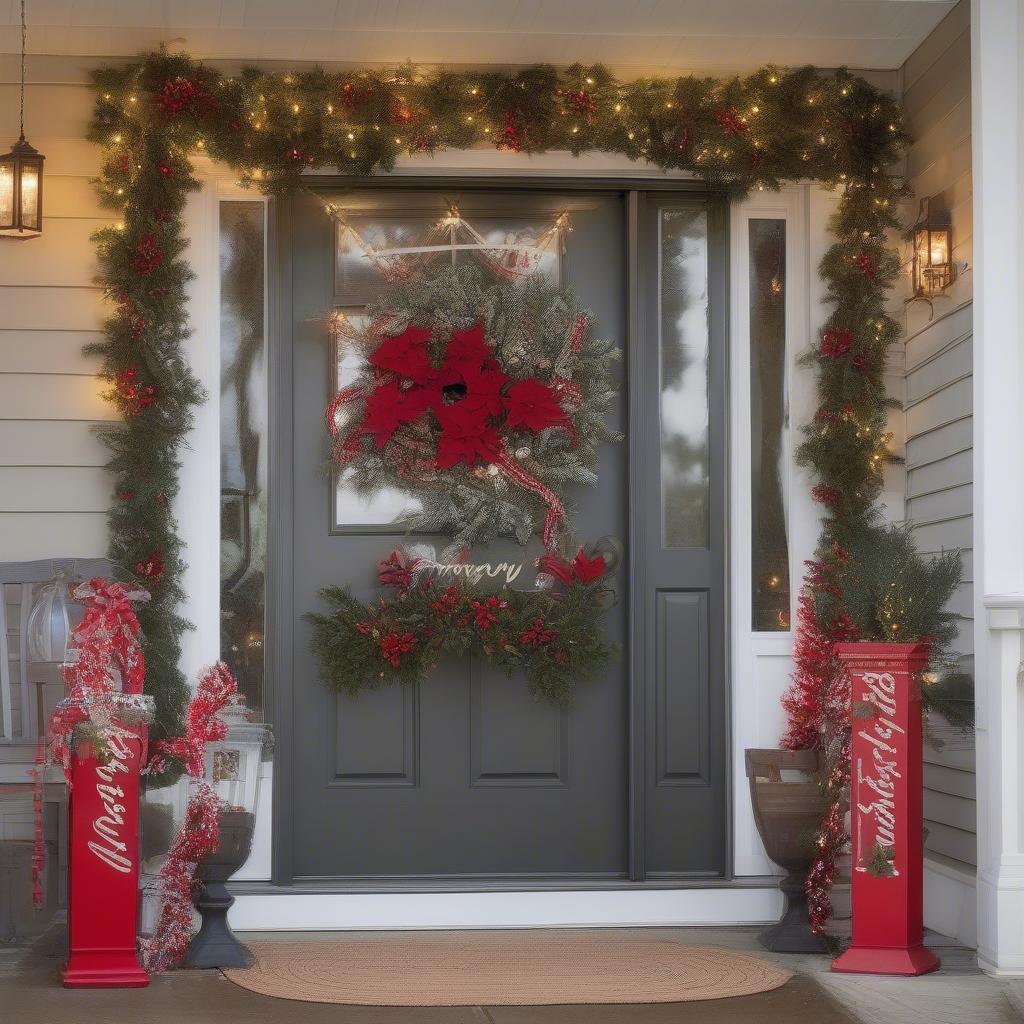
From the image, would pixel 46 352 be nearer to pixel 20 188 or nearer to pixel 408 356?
pixel 20 188

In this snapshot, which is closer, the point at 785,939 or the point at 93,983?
the point at 93,983

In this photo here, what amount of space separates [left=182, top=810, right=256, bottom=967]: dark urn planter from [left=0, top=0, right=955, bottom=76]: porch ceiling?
87.7 inches

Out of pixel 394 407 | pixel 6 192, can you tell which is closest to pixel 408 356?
pixel 394 407

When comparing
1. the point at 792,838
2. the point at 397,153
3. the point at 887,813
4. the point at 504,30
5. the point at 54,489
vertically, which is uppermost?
the point at 504,30

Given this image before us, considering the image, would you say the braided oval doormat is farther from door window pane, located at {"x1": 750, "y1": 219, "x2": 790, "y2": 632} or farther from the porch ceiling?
the porch ceiling

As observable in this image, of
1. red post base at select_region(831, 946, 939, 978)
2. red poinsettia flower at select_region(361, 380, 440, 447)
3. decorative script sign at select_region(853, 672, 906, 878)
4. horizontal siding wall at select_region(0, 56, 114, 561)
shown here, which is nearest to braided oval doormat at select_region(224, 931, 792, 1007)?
red post base at select_region(831, 946, 939, 978)

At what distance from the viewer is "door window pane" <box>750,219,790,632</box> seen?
455 cm

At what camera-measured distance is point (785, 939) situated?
4.06 meters

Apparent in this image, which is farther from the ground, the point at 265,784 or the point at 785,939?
the point at 265,784

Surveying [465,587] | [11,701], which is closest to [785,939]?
[465,587]

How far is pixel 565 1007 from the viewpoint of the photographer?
3520mm

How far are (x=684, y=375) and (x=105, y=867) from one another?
7.40ft

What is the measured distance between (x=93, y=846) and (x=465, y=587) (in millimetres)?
1362

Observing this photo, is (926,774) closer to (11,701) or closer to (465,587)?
(465,587)
